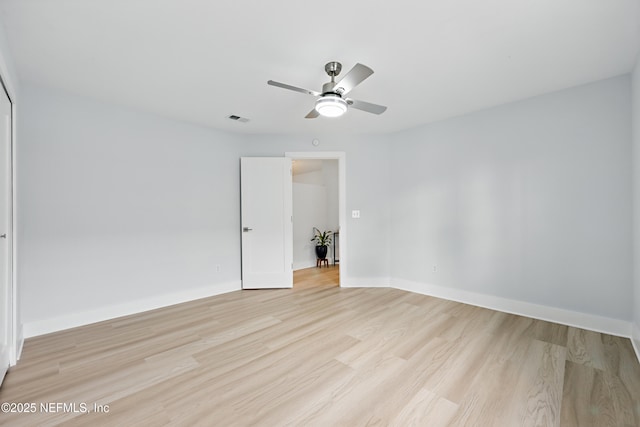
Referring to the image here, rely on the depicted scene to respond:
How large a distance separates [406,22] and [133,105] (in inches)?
122

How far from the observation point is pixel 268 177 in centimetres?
428

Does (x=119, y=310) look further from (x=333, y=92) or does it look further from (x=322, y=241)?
(x=322, y=241)

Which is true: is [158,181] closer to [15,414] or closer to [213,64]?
[213,64]

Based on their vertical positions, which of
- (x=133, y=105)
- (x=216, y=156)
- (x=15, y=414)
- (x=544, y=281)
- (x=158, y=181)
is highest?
(x=133, y=105)

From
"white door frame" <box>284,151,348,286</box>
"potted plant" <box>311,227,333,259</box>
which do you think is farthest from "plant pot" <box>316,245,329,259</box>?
"white door frame" <box>284,151,348,286</box>

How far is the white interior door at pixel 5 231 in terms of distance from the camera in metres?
1.95

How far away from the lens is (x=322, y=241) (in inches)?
243

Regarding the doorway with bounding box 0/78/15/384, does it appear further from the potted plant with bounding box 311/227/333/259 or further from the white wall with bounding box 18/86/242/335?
the potted plant with bounding box 311/227/333/259

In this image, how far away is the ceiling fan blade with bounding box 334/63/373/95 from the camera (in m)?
1.90

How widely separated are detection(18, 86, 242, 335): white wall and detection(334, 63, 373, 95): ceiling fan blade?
2551mm

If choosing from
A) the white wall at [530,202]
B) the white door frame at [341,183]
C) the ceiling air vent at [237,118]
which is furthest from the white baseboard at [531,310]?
the ceiling air vent at [237,118]

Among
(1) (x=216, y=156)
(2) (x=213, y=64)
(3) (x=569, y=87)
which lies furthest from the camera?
(1) (x=216, y=156)

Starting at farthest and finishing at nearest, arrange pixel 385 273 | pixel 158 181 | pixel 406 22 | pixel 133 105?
pixel 385 273
pixel 158 181
pixel 133 105
pixel 406 22

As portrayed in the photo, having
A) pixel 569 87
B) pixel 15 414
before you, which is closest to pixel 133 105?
pixel 15 414
